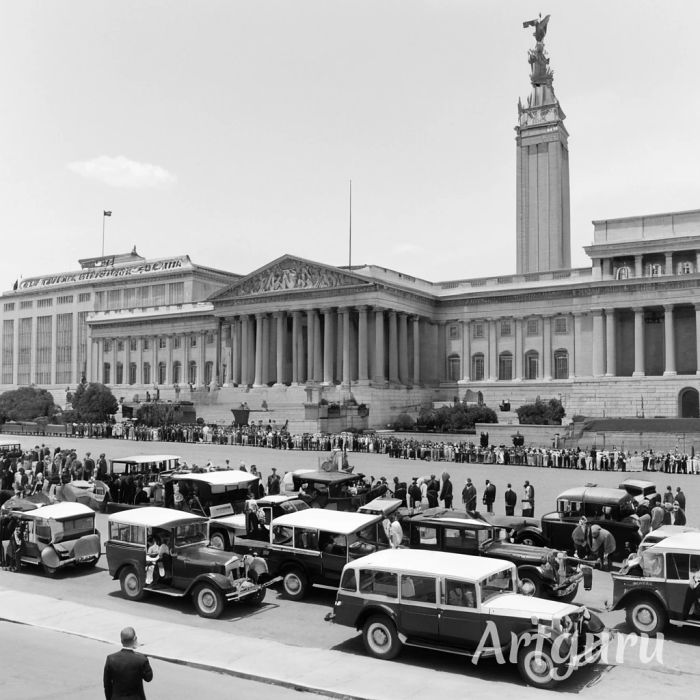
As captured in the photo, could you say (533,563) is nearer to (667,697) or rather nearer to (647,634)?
(647,634)

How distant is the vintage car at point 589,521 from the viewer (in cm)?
2098

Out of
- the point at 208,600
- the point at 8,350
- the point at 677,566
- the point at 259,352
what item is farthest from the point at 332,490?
the point at 8,350

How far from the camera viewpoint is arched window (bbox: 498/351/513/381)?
84.9 metres

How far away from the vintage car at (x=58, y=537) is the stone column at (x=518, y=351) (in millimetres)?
66484

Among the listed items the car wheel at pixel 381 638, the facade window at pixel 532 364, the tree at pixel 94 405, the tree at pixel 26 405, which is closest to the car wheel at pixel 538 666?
the car wheel at pixel 381 638

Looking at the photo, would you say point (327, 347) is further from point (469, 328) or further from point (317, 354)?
point (469, 328)

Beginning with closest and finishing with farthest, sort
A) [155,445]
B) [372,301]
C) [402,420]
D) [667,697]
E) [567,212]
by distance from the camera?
[667,697]
[155,445]
[402,420]
[372,301]
[567,212]

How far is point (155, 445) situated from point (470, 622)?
4733 cm

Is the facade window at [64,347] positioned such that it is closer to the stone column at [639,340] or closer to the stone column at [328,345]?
the stone column at [328,345]

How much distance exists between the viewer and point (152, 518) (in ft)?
60.0

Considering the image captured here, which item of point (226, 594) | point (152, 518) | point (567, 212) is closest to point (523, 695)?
point (226, 594)

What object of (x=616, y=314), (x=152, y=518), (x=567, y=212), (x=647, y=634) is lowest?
(x=647, y=634)

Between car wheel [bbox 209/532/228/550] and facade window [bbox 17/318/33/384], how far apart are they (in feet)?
420

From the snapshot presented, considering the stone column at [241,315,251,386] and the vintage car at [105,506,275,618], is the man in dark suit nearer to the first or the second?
the vintage car at [105,506,275,618]
